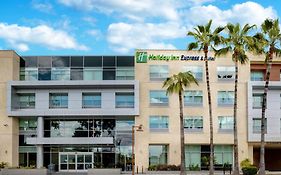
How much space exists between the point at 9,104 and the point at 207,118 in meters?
24.6

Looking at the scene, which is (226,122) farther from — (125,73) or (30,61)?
(30,61)

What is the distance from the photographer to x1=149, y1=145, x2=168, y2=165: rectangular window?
Answer: 64688mm

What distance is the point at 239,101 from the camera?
64.9 metres

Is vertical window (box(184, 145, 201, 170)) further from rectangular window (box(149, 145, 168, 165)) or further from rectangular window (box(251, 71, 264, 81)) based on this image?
rectangular window (box(251, 71, 264, 81))

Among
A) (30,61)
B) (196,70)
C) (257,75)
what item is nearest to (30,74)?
(30,61)

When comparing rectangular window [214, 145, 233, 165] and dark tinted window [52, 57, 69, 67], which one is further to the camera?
dark tinted window [52, 57, 69, 67]

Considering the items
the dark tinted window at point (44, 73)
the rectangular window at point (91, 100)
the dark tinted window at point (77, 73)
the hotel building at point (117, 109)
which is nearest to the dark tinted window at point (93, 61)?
the hotel building at point (117, 109)

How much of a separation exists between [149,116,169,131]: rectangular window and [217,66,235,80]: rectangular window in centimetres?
877

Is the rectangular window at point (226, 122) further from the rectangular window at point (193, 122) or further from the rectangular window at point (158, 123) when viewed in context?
the rectangular window at point (158, 123)

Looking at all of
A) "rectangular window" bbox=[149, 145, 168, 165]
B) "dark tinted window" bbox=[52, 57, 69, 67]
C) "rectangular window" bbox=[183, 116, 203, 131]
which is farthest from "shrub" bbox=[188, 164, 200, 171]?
"dark tinted window" bbox=[52, 57, 69, 67]

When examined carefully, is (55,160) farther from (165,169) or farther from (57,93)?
(165,169)

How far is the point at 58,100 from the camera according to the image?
6525cm

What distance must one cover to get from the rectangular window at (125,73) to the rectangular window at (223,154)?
13.9 meters

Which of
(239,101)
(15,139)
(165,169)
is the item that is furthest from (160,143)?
(15,139)
